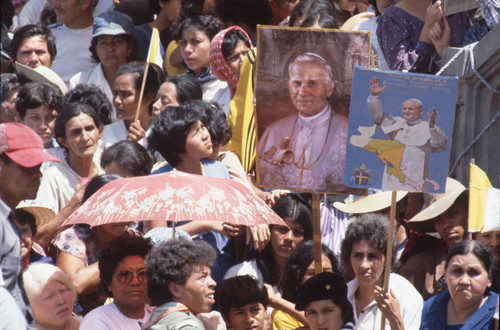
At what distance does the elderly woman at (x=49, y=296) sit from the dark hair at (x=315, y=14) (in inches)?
145

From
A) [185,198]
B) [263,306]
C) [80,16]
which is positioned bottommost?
[263,306]

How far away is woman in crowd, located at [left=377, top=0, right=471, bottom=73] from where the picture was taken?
8.85m

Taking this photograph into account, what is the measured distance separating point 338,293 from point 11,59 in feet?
17.3

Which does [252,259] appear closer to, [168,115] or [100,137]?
[168,115]

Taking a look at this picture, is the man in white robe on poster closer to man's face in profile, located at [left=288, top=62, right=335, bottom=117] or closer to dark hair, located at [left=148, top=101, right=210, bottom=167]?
man's face in profile, located at [left=288, top=62, right=335, bottom=117]

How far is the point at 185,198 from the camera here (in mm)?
6855

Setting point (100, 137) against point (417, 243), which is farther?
point (100, 137)

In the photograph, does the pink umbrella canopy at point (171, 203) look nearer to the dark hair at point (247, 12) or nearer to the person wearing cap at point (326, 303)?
the person wearing cap at point (326, 303)

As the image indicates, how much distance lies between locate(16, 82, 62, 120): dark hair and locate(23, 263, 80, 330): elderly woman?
3159mm

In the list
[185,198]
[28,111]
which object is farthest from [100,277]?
[28,111]

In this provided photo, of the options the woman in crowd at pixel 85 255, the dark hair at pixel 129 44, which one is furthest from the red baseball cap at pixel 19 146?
the dark hair at pixel 129 44

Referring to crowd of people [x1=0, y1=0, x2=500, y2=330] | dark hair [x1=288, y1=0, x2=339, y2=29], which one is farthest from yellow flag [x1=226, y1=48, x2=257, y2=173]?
dark hair [x1=288, y1=0, x2=339, y2=29]

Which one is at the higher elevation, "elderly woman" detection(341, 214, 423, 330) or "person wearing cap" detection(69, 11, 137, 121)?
"person wearing cap" detection(69, 11, 137, 121)

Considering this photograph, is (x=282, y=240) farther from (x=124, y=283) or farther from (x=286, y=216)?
(x=124, y=283)
